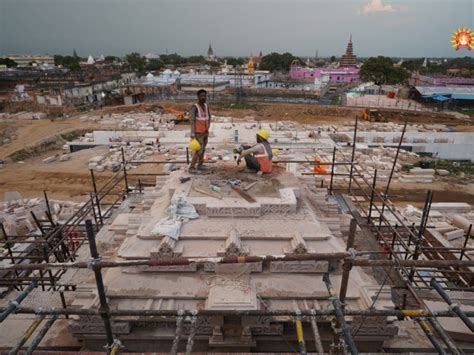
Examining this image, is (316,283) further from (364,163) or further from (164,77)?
(164,77)

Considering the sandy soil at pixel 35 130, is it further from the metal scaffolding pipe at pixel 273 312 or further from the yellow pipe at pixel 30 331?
the metal scaffolding pipe at pixel 273 312

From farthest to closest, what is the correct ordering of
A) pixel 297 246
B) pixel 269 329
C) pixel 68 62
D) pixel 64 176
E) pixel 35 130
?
pixel 68 62 → pixel 35 130 → pixel 64 176 → pixel 297 246 → pixel 269 329

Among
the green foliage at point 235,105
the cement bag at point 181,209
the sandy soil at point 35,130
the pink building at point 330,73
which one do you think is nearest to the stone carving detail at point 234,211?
the cement bag at point 181,209

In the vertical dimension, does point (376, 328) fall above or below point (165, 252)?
below

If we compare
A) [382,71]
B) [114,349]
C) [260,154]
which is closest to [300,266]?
[114,349]

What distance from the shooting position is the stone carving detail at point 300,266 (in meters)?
5.47

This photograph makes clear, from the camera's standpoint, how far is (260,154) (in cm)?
839

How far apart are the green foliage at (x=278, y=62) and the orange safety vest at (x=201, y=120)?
76782mm

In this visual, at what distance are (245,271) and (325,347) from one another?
176 cm

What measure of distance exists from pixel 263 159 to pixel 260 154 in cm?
16

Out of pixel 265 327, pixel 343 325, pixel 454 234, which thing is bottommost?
pixel 454 234

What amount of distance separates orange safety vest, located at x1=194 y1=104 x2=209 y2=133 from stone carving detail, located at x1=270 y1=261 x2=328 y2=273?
4524mm

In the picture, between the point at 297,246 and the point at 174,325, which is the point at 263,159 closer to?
the point at 297,246

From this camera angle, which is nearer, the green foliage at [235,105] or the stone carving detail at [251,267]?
the stone carving detail at [251,267]
